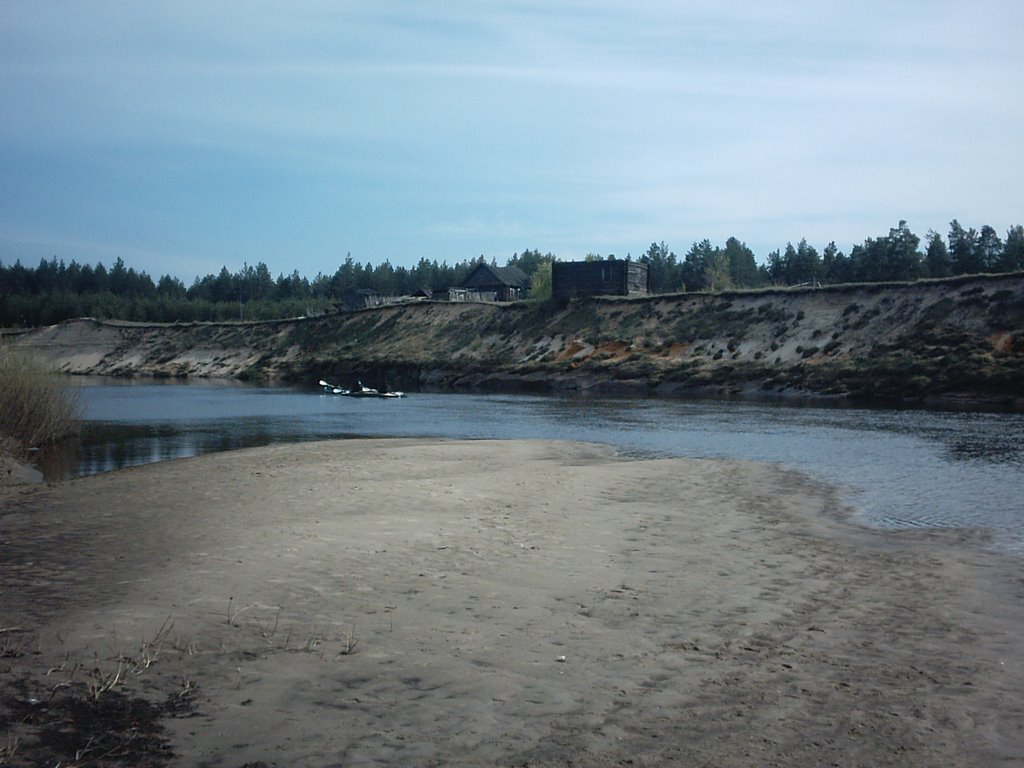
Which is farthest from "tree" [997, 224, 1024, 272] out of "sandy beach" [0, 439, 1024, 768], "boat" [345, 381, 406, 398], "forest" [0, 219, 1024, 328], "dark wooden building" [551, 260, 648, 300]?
"sandy beach" [0, 439, 1024, 768]

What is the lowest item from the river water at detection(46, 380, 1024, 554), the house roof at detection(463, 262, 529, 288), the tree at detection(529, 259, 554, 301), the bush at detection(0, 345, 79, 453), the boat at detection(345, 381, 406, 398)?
the river water at detection(46, 380, 1024, 554)

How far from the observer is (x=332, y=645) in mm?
8102

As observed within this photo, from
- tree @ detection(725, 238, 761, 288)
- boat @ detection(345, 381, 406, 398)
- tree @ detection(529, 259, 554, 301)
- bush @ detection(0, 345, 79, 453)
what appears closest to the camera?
bush @ detection(0, 345, 79, 453)

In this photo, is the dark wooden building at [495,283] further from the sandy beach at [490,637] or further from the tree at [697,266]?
the sandy beach at [490,637]

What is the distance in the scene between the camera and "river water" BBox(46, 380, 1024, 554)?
19484 mm

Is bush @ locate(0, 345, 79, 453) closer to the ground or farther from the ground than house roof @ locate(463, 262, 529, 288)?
closer to the ground

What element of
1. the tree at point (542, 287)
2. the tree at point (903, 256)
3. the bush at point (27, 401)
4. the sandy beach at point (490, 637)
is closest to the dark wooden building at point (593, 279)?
the tree at point (542, 287)

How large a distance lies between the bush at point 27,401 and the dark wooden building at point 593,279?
67369 millimetres

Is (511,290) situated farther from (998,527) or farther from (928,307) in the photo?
(998,527)

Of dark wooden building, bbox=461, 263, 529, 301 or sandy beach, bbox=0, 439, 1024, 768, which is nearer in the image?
Answer: sandy beach, bbox=0, 439, 1024, 768

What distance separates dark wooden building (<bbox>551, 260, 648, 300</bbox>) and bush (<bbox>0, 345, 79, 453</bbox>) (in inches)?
2652

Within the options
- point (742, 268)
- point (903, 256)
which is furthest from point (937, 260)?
point (742, 268)

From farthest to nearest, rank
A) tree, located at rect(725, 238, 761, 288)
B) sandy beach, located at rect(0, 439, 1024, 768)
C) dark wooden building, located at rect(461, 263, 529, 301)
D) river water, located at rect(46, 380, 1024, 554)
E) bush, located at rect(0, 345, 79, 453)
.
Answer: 1. tree, located at rect(725, 238, 761, 288)
2. dark wooden building, located at rect(461, 263, 529, 301)
3. bush, located at rect(0, 345, 79, 453)
4. river water, located at rect(46, 380, 1024, 554)
5. sandy beach, located at rect(0, 439, 1024, 768)

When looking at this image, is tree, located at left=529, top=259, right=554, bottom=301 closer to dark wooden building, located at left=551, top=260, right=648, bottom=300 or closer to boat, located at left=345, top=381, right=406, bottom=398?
dark wooden building, located at left=551, top=260, right=648, bottom=300
